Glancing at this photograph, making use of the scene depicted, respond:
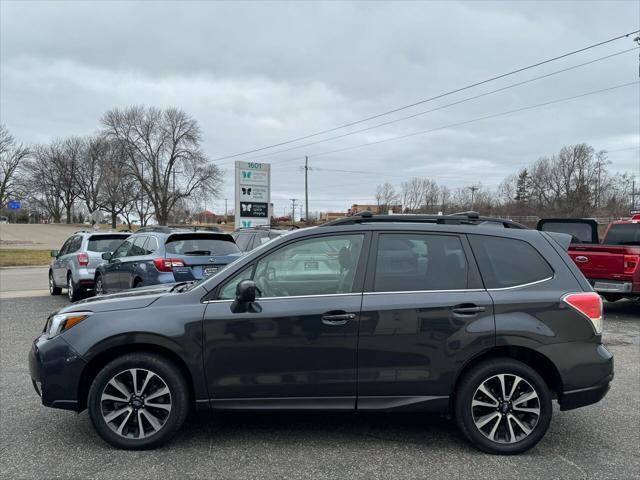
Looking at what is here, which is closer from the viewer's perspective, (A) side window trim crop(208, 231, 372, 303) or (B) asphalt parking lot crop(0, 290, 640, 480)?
(B) asphalt parking lot crop(0, 290, 640, 480)

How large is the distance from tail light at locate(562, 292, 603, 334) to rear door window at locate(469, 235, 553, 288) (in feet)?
0.75

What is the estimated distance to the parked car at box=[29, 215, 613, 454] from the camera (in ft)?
12.1

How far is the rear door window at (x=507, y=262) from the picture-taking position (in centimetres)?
387

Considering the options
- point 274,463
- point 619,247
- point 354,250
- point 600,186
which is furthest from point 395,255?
point 600,186

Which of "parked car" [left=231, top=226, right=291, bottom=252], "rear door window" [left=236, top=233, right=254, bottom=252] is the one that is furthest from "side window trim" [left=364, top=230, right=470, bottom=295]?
"rear door window" [left=236, top=233, right=254, bottom=252]

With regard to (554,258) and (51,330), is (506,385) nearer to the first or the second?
(554,258)

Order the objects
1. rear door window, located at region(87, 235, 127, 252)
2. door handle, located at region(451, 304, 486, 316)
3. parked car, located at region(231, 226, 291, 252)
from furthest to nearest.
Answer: parked car, located at region(231, 226, 291, 252) → rear door window, located at region(87, 235, 127, 252) → door handle, located at region(451, 304, 486, 316)

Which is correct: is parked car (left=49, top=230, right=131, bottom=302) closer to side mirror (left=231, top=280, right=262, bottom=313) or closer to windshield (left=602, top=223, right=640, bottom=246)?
side mirror (left=231, top=280, right=262, bottom=313)

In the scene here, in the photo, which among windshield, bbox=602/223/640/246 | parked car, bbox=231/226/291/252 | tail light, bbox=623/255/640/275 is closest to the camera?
tail light, bbox=623/255/640/275

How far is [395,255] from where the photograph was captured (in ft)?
12.8

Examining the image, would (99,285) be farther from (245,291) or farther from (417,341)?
(417,341)

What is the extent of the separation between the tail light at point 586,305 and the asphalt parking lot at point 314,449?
39.3 inches

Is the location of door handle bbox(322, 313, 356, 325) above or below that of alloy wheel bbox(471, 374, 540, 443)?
above

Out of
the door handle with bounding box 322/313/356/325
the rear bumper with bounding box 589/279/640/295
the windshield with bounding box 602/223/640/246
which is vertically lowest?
the rear bumper with bounding box 589/279/640/295
